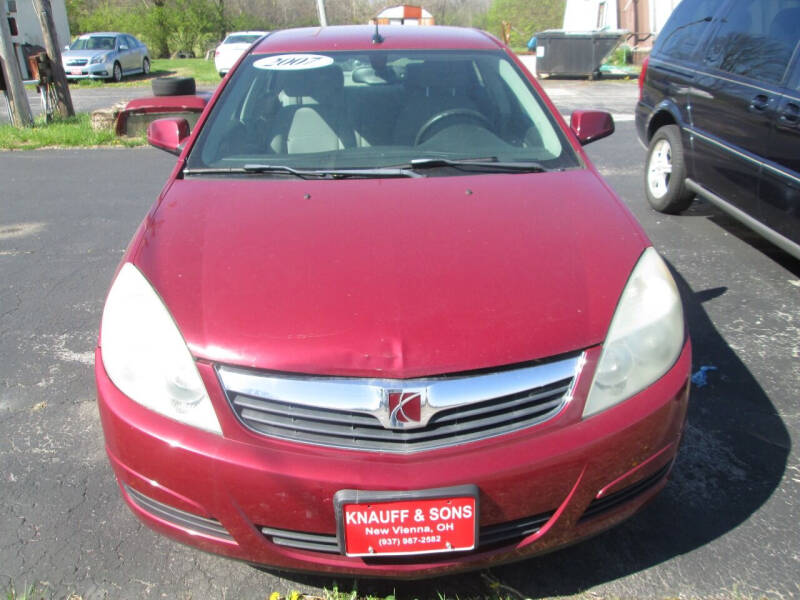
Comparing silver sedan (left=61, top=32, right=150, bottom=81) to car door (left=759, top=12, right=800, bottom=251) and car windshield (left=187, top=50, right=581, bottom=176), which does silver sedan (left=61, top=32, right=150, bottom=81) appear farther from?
car door (left=759, top=12, right=800, bottom=251)

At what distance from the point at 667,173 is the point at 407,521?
4.88 meters

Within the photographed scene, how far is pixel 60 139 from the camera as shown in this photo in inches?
381

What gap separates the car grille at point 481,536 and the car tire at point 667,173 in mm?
4306

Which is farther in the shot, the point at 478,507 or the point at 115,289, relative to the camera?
the point at 115,289

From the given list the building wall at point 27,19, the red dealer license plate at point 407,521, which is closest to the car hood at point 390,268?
the red dealer license plate at point 407,521

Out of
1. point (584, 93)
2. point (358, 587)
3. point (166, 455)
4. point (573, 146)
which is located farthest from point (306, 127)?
point (584, 93)

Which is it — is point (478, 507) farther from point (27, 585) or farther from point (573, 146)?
point (573, 146)

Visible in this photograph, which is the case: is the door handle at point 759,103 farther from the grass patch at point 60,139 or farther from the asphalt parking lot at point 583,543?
the grass patch at point 60,139

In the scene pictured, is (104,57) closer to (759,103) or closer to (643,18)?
(643,18)

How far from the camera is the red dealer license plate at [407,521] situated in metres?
1.77

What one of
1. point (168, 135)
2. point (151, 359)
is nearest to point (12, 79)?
point (168, 135)

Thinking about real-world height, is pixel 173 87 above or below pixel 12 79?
below

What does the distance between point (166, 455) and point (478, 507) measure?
84 cm

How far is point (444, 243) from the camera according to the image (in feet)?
7.54
